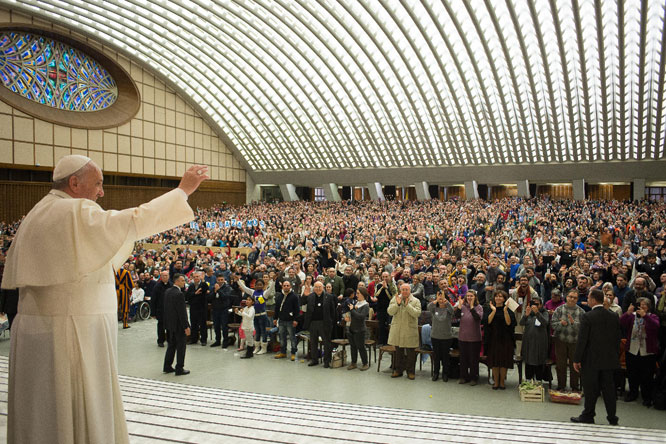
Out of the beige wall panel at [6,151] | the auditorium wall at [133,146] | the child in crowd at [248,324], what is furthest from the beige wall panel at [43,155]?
the child in crowd at [248,324]

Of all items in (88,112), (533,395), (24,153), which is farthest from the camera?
(88,112)

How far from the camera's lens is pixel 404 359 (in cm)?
841

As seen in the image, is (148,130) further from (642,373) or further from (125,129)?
(642,373)

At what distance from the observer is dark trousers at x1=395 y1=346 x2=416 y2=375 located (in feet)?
27.3

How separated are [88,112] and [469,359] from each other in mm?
35169

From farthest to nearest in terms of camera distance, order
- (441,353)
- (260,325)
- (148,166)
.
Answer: (148,166) → (260,325) → (441,353)

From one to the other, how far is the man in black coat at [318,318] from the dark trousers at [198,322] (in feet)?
8.95

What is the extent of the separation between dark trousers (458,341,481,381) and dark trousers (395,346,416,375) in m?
0.80

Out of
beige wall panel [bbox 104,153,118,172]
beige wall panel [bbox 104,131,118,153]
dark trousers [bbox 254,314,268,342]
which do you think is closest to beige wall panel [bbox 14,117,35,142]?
beige wall panel [bbox 104,131,118,153]

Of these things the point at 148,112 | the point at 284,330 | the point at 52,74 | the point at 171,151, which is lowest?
the point at 284,330

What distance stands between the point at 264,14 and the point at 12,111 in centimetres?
1690

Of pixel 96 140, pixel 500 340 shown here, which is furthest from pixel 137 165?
pixel 500 340

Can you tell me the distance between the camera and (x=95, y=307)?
7.11 feet

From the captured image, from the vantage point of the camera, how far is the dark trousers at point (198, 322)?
1064cm
